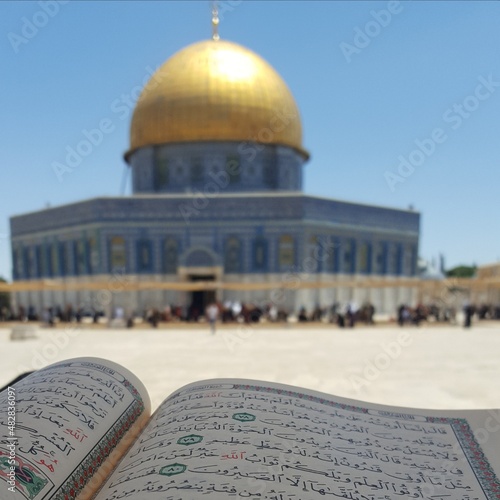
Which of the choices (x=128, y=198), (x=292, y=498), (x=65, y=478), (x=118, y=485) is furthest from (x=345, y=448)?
(x=128, y=198)

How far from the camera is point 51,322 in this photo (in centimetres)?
1540

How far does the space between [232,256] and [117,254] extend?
203 inches

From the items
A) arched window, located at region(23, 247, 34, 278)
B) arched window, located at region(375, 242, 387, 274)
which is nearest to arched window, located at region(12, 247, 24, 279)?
arched window, located at region(23, 247, 34, 278)

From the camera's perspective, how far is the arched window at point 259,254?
18.0m

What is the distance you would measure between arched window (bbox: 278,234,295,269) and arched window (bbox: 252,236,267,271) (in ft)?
2.16

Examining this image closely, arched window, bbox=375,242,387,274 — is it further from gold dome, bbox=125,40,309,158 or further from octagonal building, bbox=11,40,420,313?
gold dome, bbox=125,40,309,158

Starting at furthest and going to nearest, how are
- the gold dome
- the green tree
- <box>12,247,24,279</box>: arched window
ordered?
the green tree
<box>12,247,24,279</box>: arched window
the gold dome

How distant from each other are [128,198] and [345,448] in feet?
57.3

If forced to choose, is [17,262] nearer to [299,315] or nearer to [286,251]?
[286,251]

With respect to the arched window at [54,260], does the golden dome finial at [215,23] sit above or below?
above

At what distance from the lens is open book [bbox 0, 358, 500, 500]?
5.09ft

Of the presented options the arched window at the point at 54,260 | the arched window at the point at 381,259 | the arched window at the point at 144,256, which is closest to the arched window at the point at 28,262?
the arched window at the point at 54,260

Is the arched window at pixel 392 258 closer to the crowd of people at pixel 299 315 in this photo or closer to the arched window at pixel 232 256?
the crowd of people at pixel 299 315

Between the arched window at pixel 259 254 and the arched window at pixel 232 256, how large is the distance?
0.67 m
